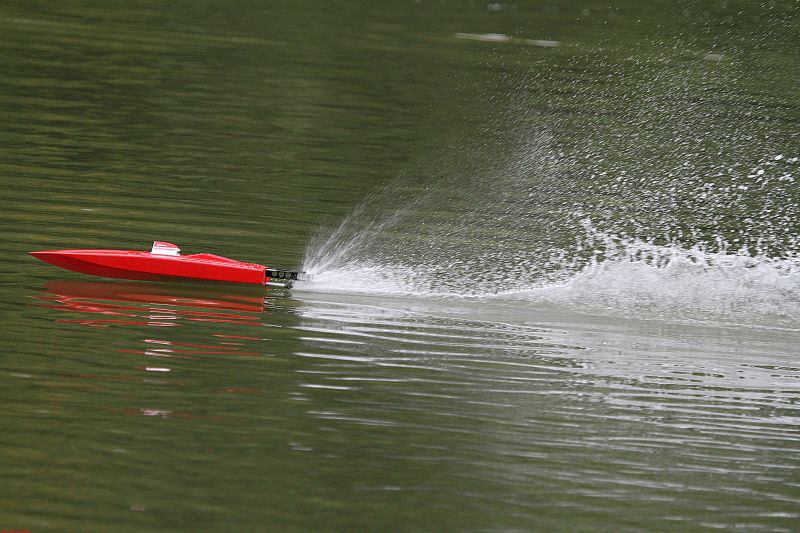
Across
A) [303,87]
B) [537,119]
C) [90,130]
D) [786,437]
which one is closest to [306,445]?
[786,437]

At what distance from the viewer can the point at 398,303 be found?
10.1m

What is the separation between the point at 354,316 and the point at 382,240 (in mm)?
2549

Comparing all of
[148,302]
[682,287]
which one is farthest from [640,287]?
[148,302]

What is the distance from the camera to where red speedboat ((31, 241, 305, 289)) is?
389 inches

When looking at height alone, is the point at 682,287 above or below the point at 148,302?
above

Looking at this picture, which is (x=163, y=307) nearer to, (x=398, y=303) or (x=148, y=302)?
(x=148, y=302)

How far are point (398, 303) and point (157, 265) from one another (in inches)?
76.6

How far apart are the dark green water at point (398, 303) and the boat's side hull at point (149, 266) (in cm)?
16

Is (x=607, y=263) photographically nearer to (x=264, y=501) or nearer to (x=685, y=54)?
(x=264, y=501)

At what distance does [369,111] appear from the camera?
63.2 feet

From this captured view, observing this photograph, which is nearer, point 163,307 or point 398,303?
point 163,307

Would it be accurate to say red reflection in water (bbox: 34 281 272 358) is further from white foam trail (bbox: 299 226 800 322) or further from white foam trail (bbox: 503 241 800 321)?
white foam trail (bbox: 503 241 800 321)

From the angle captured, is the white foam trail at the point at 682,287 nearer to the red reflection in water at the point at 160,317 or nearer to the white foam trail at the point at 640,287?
the white foam trail at the point at 640,287

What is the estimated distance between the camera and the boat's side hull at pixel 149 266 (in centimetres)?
988
